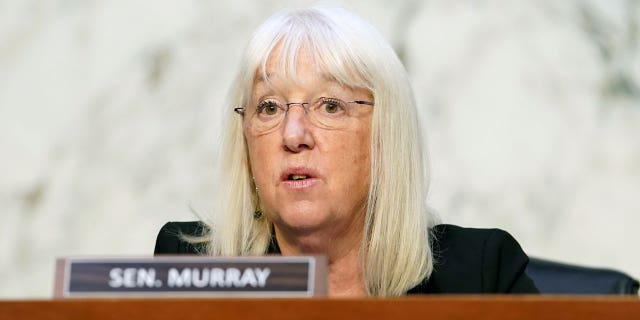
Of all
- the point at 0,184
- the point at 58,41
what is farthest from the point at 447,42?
the point at 0,184

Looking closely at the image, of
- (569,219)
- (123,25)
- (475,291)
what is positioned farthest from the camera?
(123,25)

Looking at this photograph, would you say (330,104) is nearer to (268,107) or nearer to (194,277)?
(268,107)

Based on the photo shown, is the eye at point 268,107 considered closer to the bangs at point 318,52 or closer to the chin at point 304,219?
the bangs at point 318,52

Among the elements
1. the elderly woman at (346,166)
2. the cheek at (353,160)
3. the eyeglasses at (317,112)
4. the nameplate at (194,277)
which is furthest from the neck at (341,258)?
the nameplate at (194,277)

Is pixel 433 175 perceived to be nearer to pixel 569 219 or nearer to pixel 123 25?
pixel 569 219

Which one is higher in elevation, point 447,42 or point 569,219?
point 447,42

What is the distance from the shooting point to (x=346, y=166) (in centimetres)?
211

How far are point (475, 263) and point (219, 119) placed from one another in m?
1.14

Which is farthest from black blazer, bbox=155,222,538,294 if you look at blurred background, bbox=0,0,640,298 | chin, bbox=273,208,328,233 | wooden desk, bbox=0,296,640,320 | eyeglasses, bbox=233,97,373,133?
wooden desk, bbox=0,296,640,320

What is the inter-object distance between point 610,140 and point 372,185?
104 centimetres

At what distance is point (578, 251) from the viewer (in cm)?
296

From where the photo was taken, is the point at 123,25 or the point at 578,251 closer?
the point at 578,251

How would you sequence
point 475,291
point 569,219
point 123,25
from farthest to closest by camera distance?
point 123,25 → point 569,219 → point 475,291

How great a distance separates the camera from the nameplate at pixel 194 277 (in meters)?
1.35
